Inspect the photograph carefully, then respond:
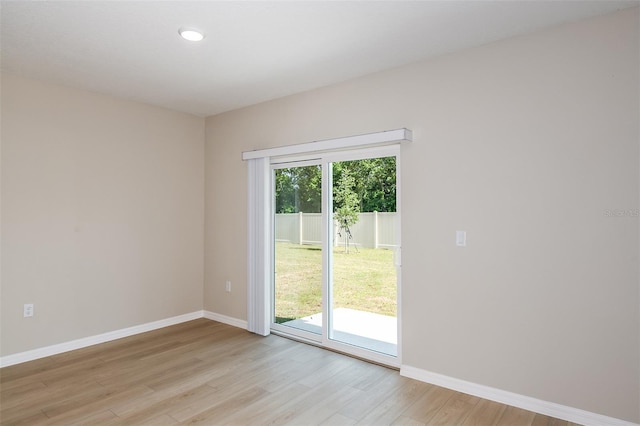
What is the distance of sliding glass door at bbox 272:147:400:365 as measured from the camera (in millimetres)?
3451

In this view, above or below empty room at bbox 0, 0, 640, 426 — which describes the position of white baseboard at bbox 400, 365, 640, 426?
below

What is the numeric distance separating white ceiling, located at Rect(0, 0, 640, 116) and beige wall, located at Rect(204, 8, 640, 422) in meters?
0.24

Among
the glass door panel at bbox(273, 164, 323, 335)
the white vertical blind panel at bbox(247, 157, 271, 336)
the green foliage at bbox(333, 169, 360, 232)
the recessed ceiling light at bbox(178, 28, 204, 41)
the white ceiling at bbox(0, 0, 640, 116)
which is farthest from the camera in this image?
the white vertical blind panel at bbox(247, 157, 271, 336)

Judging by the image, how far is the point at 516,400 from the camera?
267 centimetres

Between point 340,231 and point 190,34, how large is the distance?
84.5 inches

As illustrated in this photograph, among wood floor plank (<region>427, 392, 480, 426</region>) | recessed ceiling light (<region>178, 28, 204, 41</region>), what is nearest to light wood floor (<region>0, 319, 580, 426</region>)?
wood floor plank (<region>427, 392, 480, 426</region>)

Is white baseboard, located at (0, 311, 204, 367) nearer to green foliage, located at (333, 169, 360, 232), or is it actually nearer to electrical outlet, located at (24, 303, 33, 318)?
electrical outlet, located at (24, 303, 33, 318)

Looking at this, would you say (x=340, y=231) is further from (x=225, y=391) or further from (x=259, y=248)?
(x=225, y=391)

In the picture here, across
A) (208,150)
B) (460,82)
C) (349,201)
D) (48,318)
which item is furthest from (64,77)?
(460,82)

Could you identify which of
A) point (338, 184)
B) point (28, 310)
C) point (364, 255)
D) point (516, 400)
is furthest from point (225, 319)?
point (516, 400)

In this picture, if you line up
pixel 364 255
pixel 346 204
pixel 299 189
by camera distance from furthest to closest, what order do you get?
pixel 299 189, pixel 346 204, pixel 364 255

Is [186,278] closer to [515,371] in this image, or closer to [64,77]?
[64,77]

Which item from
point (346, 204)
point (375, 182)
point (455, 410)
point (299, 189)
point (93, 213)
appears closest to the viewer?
point (455, 410)

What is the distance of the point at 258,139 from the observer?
443 cm
